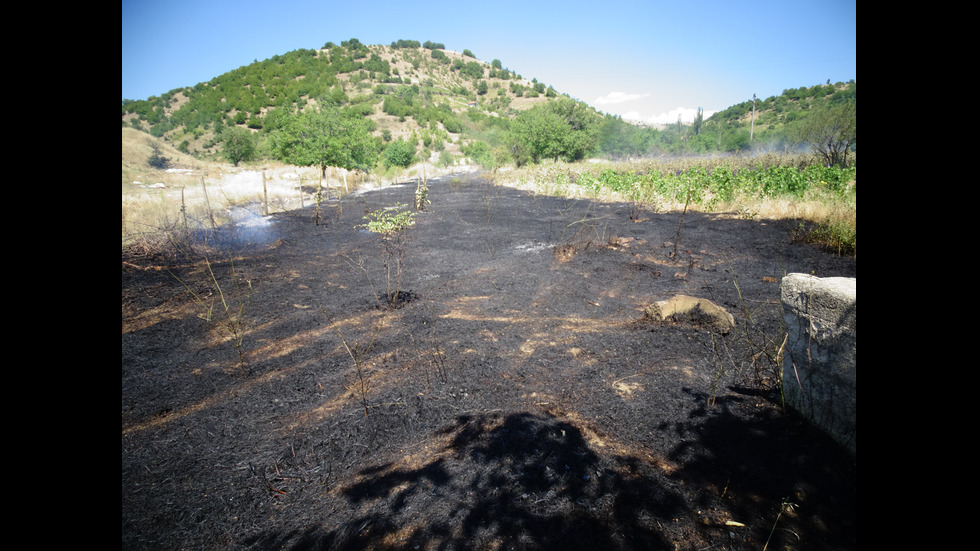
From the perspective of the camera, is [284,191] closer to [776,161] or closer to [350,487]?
[350,487]

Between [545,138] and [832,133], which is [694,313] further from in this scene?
[545,138]

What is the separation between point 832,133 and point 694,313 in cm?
2429

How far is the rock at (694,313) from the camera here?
15.2 feet

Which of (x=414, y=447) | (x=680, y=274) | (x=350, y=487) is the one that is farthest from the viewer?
(x=680, y=274)

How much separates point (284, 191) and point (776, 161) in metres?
28.8

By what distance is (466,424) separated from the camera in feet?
10.2

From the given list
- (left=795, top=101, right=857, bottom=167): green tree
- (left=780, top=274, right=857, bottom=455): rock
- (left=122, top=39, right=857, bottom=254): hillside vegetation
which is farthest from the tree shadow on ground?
(left=795, top=101, right=857, bottom=167): green tree

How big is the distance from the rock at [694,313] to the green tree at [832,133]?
2146 cm

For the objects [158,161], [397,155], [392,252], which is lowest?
[392,252]

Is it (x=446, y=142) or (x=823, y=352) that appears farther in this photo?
(x=446, y=142)

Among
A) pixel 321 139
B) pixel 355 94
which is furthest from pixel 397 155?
pixel 355 94

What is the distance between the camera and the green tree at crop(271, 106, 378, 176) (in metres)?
19.2

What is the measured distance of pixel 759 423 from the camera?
9.54 feet
